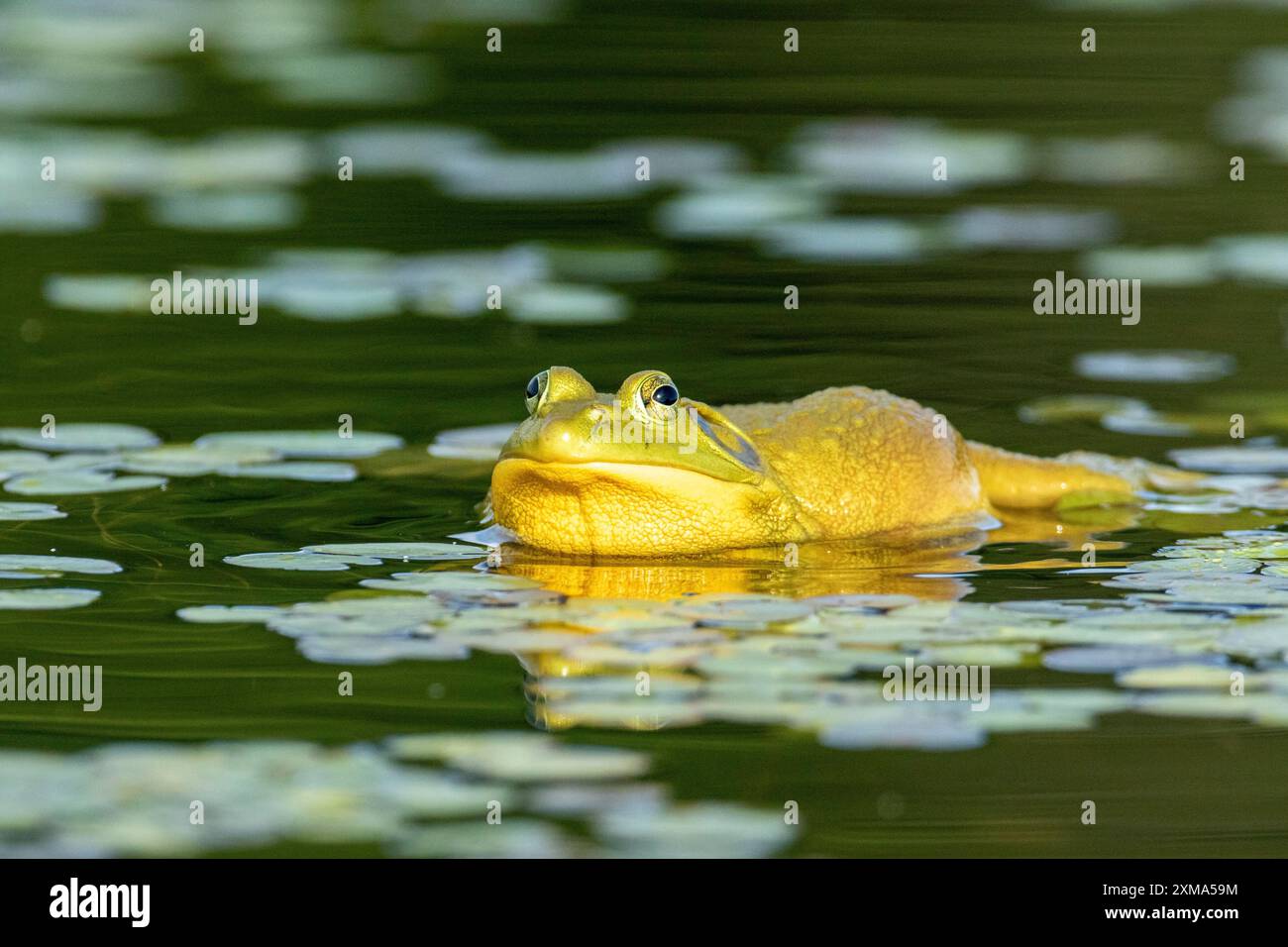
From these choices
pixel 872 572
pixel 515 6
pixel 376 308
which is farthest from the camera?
pixel 515 6

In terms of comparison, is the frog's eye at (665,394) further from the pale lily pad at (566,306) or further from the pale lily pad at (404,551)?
the pale lily pad at (566,306)

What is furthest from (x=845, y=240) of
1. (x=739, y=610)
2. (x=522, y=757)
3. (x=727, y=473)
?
(x=522, y=757)

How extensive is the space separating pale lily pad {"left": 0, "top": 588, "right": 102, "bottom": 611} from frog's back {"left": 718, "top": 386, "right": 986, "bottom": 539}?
2789mm

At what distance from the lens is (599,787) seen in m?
5.21

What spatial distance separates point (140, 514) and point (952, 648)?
3.93 m

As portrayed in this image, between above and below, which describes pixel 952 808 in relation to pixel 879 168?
below

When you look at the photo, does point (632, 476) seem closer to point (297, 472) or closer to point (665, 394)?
point (665, 394)

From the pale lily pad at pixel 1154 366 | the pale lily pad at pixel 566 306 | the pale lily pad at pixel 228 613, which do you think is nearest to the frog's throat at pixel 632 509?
the pale lily pad at pixel 228 613

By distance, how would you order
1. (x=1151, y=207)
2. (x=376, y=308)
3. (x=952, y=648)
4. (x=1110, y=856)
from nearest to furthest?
1. (x=1110, y=856)
2. (x=952, y=648)
3. (x=376, y=308)
4. (x=1151, y=207)

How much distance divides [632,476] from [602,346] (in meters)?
3.70

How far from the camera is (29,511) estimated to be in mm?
8562

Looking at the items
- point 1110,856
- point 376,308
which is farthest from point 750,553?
point 376,308

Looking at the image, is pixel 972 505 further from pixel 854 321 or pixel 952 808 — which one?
pixel 952 808

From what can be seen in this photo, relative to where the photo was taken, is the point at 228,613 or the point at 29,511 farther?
the point at 29,511
